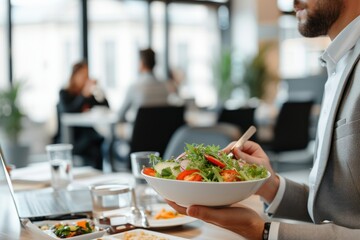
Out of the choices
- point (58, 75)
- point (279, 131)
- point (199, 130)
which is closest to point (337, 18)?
point (199, 130)

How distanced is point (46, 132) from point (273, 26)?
14.8ft

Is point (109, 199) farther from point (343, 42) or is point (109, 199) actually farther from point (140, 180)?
point (343, 42)

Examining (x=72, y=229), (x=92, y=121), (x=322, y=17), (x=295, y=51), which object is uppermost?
(x=322, y=17)

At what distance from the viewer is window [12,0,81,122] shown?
7070 mm

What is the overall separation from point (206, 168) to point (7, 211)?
0.46 metres

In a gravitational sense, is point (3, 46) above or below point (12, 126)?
above

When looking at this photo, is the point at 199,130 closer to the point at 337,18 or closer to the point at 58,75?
the point at 337,18

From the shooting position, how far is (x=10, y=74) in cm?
691

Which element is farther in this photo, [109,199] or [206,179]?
[109,199]

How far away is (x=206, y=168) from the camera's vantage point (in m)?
1.23

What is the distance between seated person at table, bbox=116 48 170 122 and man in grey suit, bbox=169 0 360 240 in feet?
12.7

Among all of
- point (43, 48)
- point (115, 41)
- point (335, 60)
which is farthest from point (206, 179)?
point (115, 41)

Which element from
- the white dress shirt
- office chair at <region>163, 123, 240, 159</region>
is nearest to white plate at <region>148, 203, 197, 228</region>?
the white dress shirt

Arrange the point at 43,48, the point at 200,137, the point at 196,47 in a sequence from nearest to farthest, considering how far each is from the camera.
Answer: the point at 200,137, the point at 43,48, the point at 196,47
